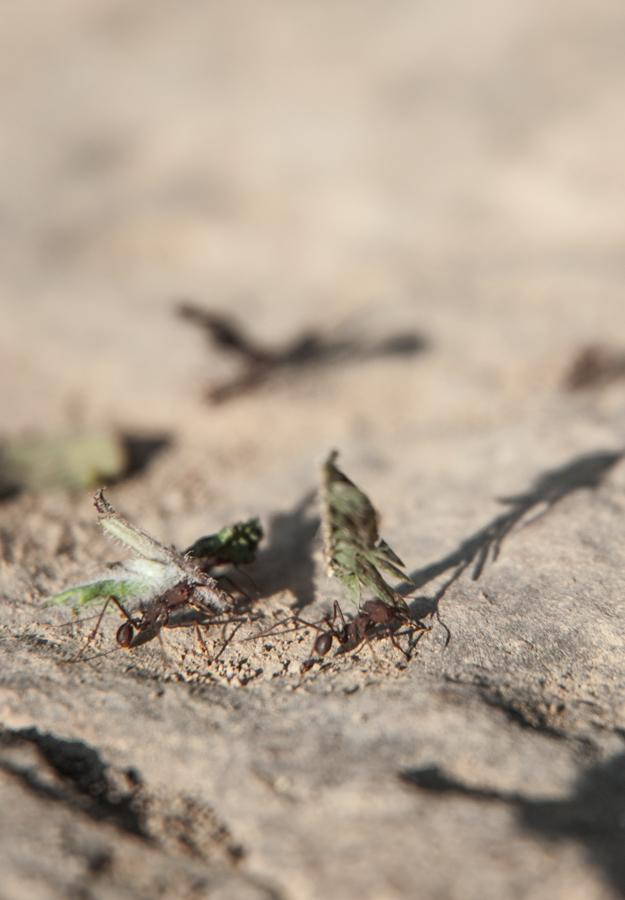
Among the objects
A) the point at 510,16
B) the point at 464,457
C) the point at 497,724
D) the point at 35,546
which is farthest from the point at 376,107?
the point at 497,724

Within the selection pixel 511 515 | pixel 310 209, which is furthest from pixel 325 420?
pixel 310 209

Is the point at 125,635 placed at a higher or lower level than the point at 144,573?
lower

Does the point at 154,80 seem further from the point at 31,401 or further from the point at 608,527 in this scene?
the point at 608,527

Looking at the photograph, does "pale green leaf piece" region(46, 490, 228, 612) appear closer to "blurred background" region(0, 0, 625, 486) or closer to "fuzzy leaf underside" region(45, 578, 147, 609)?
"fuzzy leaf underside" region(45, 578, 147, 609)

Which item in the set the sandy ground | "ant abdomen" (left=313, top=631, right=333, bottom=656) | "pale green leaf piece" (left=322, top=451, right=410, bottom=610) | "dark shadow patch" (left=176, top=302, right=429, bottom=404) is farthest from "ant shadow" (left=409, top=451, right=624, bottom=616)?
Result: "dark shadow patch" (left=176, top=302, right=429, bottom=404)

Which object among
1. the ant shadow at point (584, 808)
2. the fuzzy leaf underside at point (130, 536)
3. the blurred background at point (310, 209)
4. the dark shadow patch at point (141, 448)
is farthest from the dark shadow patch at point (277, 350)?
the ant shadow at point (584, 808)

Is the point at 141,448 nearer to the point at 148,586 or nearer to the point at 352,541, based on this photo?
the point at 148,586
